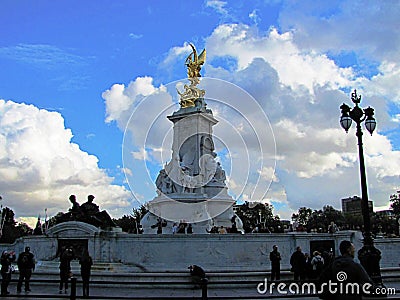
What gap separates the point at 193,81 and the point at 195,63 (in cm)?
228

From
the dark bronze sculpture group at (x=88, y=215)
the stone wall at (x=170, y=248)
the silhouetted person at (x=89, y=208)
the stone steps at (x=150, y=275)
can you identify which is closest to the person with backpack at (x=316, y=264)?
the stone steps at (x=150, y=275)

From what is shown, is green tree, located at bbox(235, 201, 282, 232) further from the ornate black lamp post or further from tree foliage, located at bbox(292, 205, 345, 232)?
the ornate black lamp post

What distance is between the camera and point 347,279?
6598mm

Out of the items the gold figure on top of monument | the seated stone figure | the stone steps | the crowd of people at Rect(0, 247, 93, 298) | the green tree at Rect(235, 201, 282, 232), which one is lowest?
the stone steps

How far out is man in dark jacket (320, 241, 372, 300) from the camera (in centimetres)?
657

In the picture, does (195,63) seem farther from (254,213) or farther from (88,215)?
(254,213)

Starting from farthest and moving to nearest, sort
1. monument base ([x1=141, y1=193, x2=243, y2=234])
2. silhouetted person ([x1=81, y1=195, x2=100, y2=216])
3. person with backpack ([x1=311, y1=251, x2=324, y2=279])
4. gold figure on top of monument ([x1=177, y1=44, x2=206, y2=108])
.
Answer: gold figure on top of monument ([x1=177, y1=44, x2=206, y2=108]) < monument base ([x1=141, y1=193, x2=243, y2=234]) < silhouetted person ([x1=81, y1=195, x2=100, y2=216]) < person with backpack ([x1=311, y1=251, x2=324, y2=279])

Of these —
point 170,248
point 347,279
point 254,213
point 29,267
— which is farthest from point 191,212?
point 254,213

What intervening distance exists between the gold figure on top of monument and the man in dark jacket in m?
34.9

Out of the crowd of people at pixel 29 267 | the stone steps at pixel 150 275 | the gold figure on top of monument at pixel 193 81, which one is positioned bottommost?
the stone steps at pixel 150 275

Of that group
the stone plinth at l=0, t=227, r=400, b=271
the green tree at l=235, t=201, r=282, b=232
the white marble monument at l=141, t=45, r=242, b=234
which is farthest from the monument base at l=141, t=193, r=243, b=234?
the green tree at l=235, t=201, r=282, b=232

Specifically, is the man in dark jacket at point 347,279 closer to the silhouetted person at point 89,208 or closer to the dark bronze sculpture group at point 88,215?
the dark bronze sculpture group at point 88,215

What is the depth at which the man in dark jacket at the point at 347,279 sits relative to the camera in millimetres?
6574

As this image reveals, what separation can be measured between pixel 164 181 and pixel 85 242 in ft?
50.8
